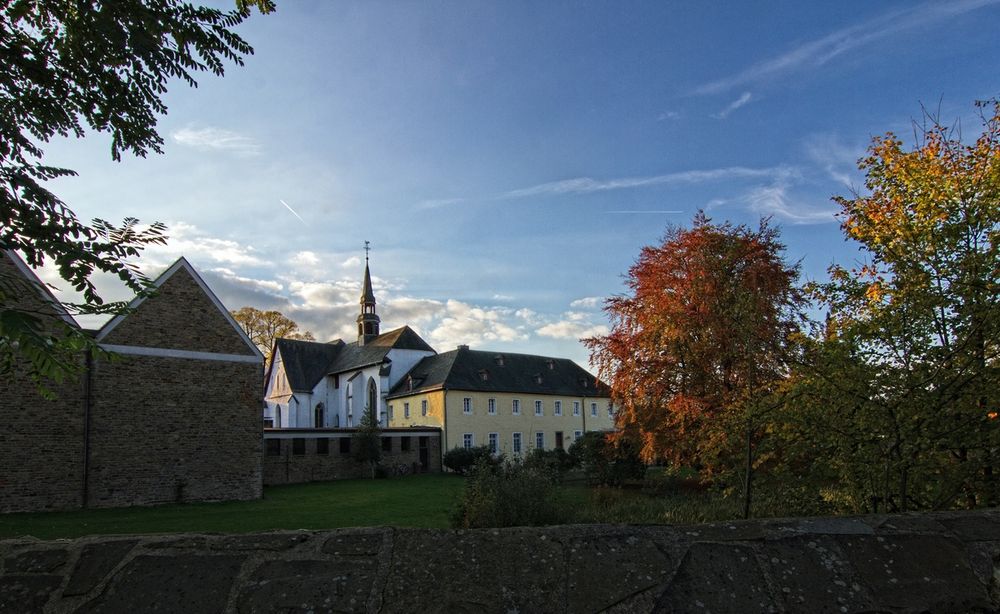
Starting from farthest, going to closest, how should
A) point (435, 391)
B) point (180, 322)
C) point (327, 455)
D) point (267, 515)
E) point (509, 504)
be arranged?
point (435, 391) → point (327, 455) → point (180, 322) → point (267, 515) → point (509, 504)

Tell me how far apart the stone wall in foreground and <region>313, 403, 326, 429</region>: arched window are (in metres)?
59.0

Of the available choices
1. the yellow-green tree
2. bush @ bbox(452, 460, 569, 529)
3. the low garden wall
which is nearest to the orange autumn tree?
bush @ bbox(452, 460, 569, 529)

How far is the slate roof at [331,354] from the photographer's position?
177 ft

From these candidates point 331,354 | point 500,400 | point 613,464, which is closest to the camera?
point 613,464

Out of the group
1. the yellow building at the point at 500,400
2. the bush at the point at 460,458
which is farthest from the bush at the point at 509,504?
the yellow building at the point at 500,400

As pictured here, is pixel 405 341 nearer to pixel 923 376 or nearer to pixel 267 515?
pixel 267 515

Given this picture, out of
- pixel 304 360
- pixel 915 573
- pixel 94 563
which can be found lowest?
pixel 915 573

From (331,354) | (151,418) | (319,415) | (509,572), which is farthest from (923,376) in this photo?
(331,354)

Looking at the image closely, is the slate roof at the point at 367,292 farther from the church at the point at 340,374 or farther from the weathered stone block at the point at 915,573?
the weathered stone block at the point at 915,573

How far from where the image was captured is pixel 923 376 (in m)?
4.17

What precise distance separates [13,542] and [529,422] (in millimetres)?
47784

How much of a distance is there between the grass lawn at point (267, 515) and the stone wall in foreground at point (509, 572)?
11.0 meters

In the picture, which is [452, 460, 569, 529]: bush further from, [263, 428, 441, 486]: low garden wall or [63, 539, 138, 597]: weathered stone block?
[263, 428, 441, 486]: low garden wall

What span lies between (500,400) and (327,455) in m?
14.9
